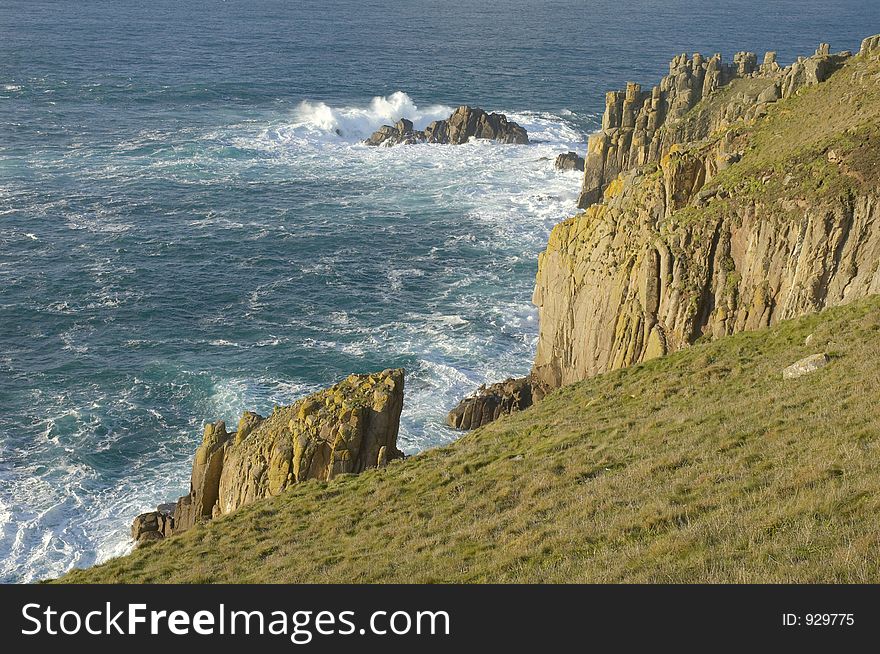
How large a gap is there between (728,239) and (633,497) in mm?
24466

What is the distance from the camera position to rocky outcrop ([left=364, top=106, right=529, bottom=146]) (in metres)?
113

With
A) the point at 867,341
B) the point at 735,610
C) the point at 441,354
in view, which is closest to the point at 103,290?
the point at 441,354

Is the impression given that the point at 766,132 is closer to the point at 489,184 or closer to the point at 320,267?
the point at 320,267

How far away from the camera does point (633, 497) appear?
2311 centimetres

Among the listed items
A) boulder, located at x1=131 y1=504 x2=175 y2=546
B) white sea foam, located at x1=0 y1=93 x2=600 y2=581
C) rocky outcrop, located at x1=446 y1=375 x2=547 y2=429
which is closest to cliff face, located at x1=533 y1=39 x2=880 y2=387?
rocky outcrop, located at x1=446 y1=375 x2=547 y2=429

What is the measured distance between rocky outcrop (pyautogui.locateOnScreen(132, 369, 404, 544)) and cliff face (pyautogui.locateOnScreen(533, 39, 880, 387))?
544 inches

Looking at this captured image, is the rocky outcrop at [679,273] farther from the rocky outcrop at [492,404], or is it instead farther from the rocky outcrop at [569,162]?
the rocky outcrop at [569,162]

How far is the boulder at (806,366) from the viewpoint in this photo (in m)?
31.5

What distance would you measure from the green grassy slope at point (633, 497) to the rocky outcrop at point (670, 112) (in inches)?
2069

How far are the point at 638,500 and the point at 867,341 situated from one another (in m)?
14.5

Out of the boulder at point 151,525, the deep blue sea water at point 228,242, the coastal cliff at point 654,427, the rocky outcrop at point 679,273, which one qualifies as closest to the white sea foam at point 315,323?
the deep blue sea water at point 228,242

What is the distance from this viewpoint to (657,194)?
49.5 meters

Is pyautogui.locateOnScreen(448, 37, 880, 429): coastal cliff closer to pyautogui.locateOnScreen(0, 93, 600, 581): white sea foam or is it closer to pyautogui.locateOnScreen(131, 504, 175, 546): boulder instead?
pyautogui.locateOnScreen(0, 93, 600, 581): white sea foam

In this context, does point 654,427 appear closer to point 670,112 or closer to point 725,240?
point 725,240
